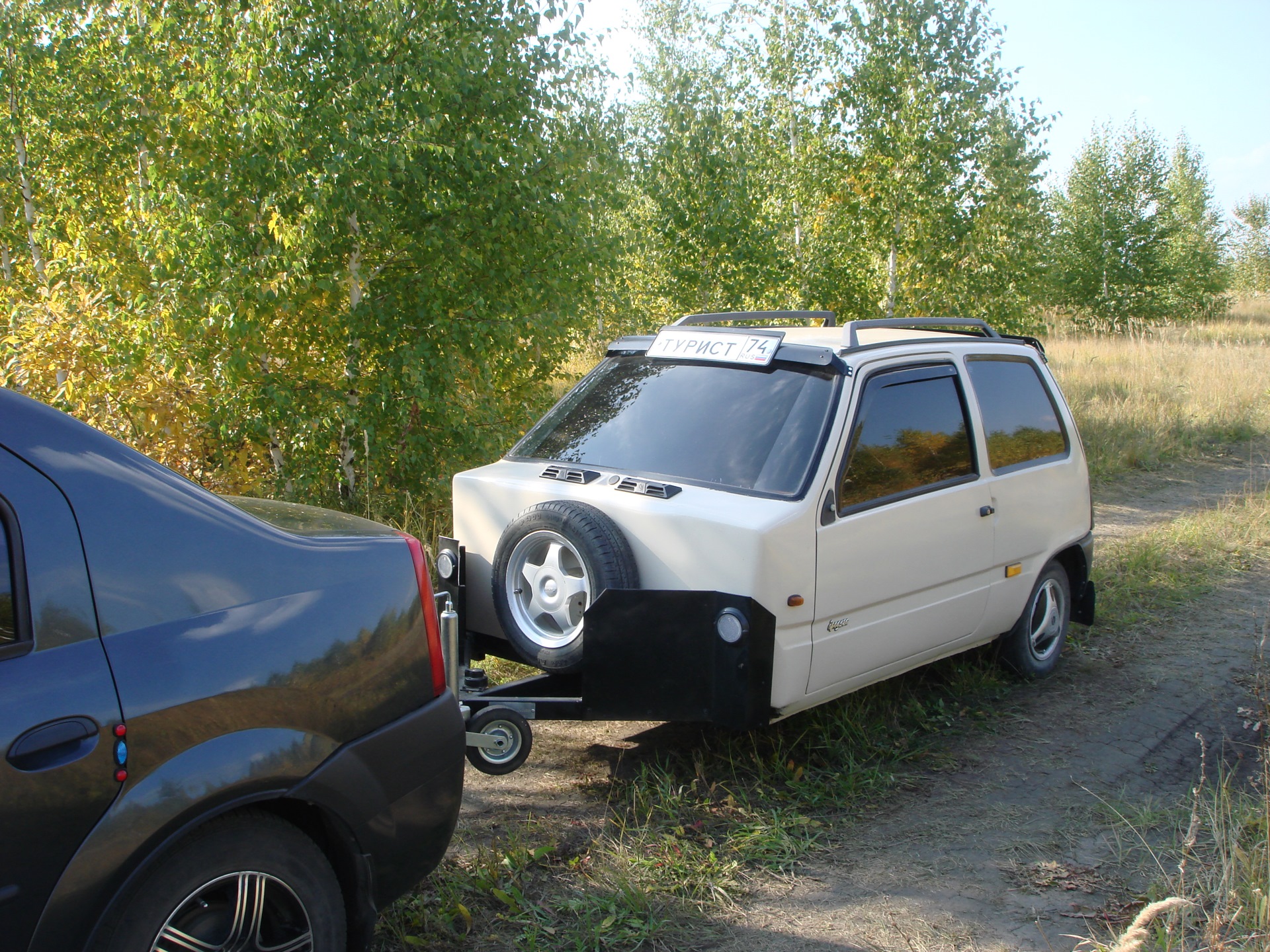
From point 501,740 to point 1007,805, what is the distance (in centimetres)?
217

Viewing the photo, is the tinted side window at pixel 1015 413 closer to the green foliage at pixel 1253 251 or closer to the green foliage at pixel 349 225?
the green foliage at pixel 349 225

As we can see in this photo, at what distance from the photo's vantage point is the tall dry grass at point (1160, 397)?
557 inches

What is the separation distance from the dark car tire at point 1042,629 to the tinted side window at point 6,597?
16.1 feet

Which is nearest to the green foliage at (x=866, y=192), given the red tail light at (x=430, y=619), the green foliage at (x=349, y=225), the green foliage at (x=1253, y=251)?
the green foliage at (x=349, y=225)

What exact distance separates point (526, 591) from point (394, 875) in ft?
6.04

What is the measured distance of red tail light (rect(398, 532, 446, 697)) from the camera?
9.83ft

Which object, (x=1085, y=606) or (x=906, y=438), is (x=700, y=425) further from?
(x=1085, y=606)

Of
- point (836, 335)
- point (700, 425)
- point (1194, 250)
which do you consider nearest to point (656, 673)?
point (700, 425)

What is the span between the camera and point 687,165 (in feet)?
42.4

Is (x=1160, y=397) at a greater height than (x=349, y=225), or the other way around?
(x=349, y=225)

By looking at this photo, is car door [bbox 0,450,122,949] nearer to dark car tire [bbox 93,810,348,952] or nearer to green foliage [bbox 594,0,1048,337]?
dark car tire [bbox 93,810,348,952]

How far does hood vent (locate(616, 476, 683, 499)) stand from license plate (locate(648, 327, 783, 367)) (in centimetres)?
80

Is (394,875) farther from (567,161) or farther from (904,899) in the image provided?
(567,161)

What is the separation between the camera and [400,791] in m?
2.85
